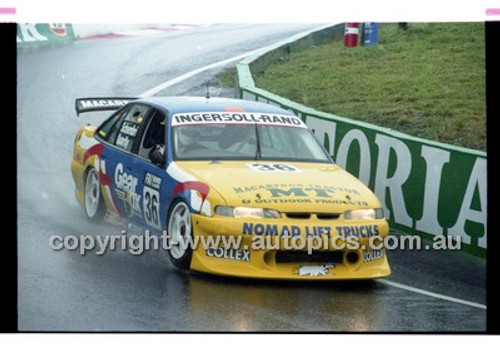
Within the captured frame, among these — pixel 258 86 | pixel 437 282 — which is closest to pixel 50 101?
pixel 258 86

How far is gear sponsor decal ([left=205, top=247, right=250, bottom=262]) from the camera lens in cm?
966

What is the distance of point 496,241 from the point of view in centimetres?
1074

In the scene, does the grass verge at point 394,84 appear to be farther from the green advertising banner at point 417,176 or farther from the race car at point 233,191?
the race car at point 233,191

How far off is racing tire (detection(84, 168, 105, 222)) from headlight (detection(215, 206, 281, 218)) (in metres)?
1.85

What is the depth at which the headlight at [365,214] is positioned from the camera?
32.2 feet

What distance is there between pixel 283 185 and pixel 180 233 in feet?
2.80

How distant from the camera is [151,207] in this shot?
10.4m

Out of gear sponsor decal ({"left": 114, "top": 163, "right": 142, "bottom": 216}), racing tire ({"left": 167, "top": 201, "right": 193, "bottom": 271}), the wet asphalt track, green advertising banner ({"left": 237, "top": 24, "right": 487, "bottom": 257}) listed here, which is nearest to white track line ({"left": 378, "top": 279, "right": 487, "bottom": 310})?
the wet asphalt track

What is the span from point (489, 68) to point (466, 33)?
2.19 ft

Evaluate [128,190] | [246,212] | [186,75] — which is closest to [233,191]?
[246,212]
